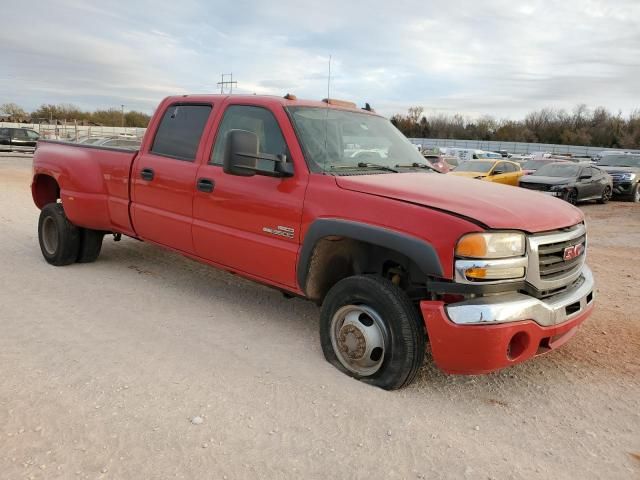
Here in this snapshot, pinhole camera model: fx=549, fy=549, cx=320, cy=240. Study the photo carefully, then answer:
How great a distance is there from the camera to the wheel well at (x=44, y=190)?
671 cm

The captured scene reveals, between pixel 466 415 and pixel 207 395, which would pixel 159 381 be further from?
pixel 466 415

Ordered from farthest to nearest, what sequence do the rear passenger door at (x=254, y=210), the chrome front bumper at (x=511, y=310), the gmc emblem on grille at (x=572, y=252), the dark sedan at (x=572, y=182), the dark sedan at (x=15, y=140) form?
the dark sedan at (x=15, y=140)
the dark sedan at (x=572, y=182)
the rear passenger door at (x=254, y=210)
the gmc emblem on grille at (x=572, y=252)
the chrome front bumper at (x=511, y=310)

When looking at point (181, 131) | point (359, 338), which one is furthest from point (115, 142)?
point (359, 338)

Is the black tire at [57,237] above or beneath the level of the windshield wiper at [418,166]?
beneath

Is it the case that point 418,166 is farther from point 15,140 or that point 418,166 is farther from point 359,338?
point 15,140

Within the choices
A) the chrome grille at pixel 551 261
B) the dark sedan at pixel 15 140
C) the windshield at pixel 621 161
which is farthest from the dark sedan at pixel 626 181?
the dark sedan at pixel 15 140

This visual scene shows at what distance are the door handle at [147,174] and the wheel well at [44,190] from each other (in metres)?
2.03

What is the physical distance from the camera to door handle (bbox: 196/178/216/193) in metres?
4.56

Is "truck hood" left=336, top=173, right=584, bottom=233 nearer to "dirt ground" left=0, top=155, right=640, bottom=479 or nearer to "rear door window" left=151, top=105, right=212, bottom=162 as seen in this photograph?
"dirt ground" left=0, top=155, right=640, bottom=479

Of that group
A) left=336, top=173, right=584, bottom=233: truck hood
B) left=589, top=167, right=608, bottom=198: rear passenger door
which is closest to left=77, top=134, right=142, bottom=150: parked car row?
left=336, top=173, right=584, bottom=233: truck hood

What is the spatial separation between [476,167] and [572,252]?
48.3 feet

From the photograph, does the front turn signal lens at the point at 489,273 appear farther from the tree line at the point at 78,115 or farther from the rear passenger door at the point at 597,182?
the tree line at the point at 78,115

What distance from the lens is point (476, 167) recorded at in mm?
17734

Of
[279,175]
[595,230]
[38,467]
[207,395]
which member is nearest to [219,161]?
[279,175]
